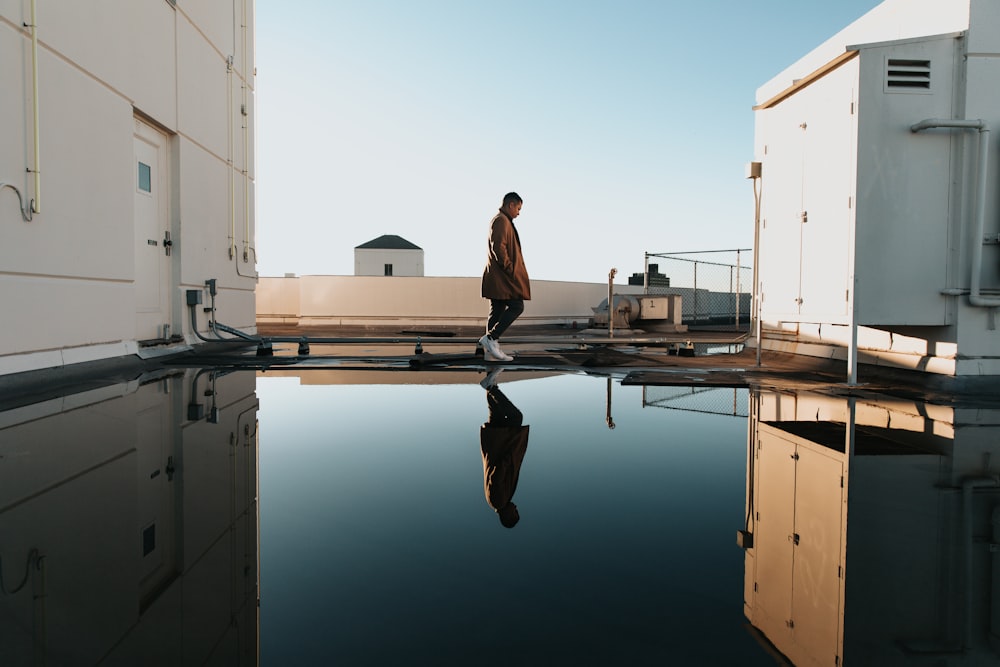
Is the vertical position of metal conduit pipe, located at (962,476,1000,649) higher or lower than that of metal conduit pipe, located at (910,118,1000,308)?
lower

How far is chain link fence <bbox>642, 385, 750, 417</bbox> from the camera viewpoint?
4703 mm

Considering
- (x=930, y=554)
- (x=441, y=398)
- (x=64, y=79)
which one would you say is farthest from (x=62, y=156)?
(x=930, y=554)

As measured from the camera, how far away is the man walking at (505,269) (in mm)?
7699

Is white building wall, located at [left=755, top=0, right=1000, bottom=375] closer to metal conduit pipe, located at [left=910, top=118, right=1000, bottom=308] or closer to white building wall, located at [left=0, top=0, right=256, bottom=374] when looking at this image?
metal conduit pipe, located at [left=910, top=118, right=1000, bottom=308]

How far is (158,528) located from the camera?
2.08 meters

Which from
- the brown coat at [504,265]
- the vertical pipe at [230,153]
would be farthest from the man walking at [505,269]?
the vertical pipe at [230,153]

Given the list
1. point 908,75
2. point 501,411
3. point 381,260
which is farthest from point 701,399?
point 381,260

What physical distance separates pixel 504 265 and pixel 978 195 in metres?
4.49

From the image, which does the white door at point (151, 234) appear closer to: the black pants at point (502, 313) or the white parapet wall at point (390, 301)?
the black pants at point (502, 313)

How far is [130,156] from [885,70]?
24.8 feet

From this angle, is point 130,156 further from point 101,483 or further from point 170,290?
point 101,483

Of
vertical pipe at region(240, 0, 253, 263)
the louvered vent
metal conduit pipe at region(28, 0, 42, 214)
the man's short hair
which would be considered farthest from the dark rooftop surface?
the louvered vent

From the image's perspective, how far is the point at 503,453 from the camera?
3.23 metres

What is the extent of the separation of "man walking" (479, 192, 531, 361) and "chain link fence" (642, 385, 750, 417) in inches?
90.8
